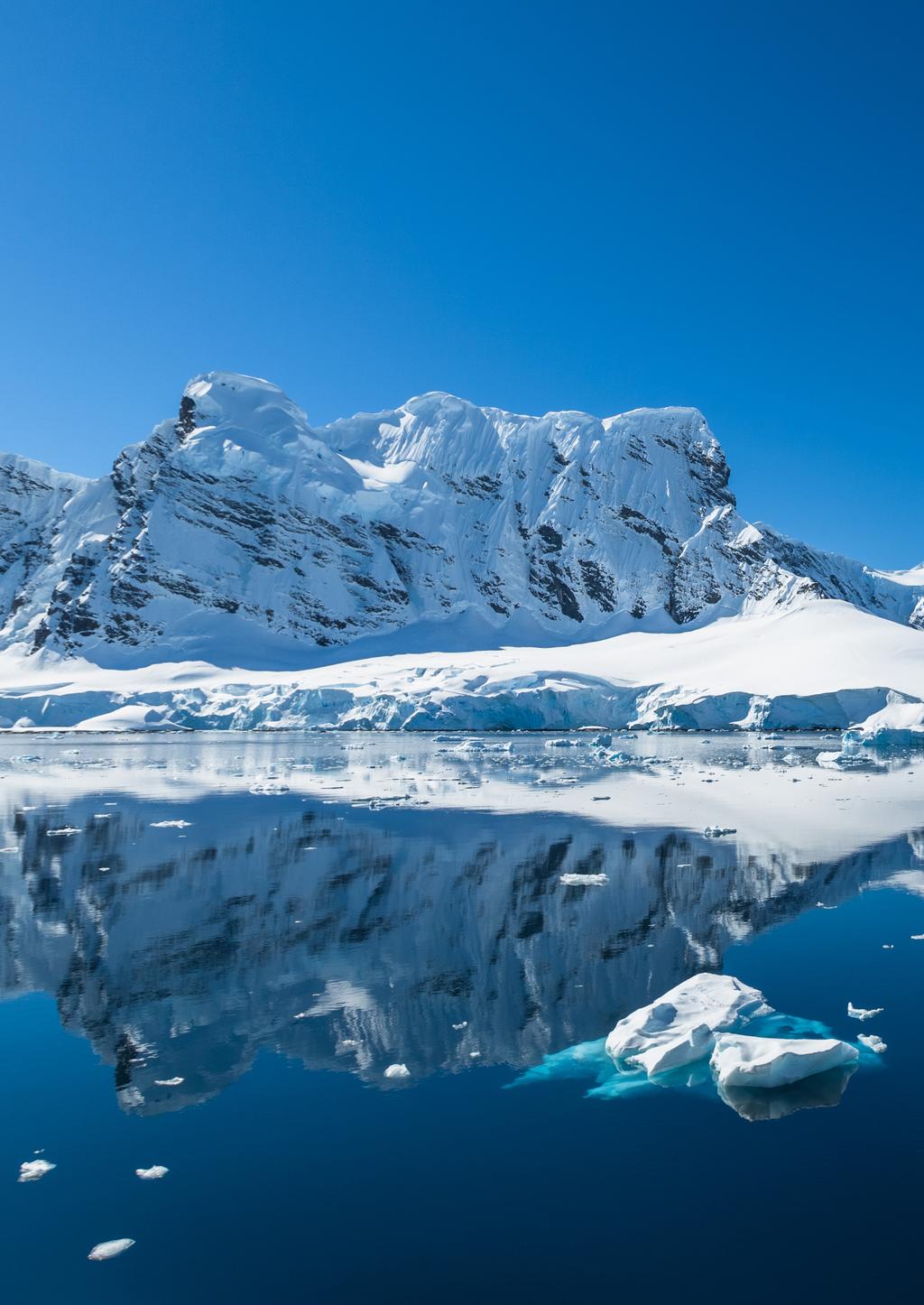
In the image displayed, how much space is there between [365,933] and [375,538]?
106m

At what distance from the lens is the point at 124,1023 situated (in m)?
7.62

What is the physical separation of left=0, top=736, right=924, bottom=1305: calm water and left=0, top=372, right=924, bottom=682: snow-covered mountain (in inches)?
3003

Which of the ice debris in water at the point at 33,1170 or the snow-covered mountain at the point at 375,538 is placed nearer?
the ice debris in water at the point at 33,1170

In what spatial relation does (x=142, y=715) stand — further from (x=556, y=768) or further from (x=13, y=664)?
(x=556, y=768)

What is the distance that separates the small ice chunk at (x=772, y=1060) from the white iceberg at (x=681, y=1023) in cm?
23

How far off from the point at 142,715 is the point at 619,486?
75428mm

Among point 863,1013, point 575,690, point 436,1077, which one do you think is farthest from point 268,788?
point 575,690

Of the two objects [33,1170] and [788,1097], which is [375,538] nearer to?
[788,1097]

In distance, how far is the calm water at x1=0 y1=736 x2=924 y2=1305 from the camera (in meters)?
4.53

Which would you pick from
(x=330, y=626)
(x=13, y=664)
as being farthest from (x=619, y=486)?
(x=13, y=664)

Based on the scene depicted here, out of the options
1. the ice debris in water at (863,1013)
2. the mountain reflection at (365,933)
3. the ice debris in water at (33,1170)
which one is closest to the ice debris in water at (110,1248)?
the ice debris in water at (33,1170)

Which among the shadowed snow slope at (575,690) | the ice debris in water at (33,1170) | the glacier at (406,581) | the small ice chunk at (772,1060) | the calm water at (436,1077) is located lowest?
the ice debris in water at (33,1170)

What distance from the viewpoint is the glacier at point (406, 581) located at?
64.8 metres

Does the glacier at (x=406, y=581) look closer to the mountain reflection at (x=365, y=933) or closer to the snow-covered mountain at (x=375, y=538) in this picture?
the snow-covered mountain at (x=375, y=538)
